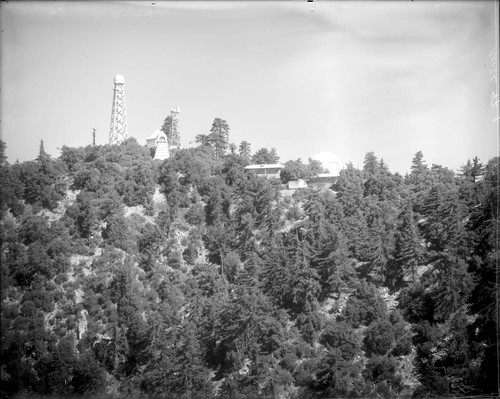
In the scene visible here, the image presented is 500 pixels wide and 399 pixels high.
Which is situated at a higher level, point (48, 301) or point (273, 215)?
point (273, 215)

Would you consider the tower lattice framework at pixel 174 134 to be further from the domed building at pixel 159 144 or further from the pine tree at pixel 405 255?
the pine tree at pixel 405 255

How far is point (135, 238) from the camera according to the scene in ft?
68.4

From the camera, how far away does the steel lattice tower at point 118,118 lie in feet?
79.1

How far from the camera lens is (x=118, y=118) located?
25.7m

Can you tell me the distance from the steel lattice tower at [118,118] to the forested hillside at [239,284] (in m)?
2.03

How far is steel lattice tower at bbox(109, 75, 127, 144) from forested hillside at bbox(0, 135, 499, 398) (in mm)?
2030

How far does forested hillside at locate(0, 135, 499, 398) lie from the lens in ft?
51.5

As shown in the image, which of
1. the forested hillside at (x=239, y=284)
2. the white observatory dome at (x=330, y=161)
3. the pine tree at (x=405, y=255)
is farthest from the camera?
the white observatory dome at (x=330, y=161)

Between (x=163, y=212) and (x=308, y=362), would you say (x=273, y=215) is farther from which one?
(x=308, y=362)

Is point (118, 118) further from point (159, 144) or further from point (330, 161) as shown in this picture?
point (330, 161)

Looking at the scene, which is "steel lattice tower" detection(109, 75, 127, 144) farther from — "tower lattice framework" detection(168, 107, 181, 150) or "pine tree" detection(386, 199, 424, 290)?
"pine tree" detection(386, 199, 424, 290)

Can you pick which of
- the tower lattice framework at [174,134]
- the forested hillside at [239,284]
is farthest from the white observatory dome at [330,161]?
the tower lattice framework at [174,134]

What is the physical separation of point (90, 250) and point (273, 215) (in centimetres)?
663

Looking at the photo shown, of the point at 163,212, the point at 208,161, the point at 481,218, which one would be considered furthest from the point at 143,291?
the point at 481,218
